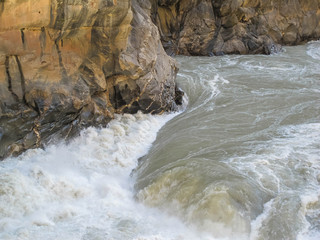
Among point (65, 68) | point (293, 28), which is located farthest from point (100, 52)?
point (293, 28)

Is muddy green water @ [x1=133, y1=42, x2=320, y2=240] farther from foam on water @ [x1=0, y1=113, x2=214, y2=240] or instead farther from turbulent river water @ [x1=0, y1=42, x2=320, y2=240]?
foam on water @ [x1=0, y1=113, x2=214, y2=240]

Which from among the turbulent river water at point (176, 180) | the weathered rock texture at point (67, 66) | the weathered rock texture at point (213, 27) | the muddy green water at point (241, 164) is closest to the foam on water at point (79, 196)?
the turbulent river water at point (176, 180)

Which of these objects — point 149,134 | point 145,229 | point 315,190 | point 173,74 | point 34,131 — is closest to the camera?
point 145,229

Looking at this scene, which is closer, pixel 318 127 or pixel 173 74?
pixel 318 127

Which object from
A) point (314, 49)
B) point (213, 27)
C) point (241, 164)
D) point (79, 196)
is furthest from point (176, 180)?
point (314, 49)

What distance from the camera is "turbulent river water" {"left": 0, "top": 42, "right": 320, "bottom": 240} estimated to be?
4824 mm

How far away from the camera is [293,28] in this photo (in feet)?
72.3

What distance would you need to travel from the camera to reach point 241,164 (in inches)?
241

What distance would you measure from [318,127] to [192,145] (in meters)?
2.83

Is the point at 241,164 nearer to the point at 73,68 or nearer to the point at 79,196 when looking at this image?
the point at 79,196

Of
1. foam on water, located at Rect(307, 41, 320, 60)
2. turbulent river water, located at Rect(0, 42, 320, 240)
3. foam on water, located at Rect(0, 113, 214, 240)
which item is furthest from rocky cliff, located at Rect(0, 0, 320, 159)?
foam on water, located at Rect(307, 41, 320, 60)

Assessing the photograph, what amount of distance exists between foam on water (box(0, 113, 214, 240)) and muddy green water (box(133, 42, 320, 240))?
0.91ft

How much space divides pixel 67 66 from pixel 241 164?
12.1 feet

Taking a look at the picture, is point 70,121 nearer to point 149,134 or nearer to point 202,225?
point 149,134
